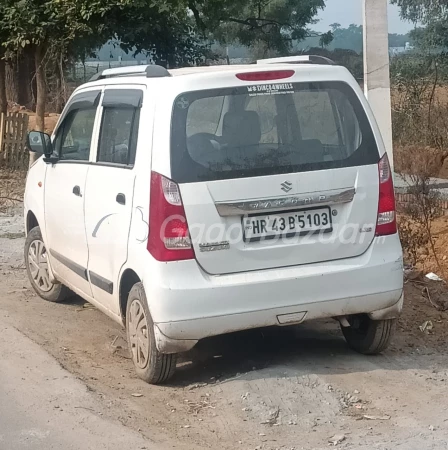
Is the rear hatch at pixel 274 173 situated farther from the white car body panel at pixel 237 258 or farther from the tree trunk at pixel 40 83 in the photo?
the tree trunk at pixel 40 83

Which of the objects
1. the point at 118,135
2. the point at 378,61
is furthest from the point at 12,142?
the point at 118,135

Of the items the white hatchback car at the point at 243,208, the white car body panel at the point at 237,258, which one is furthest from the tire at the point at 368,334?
the white car body panel at the point at 237,258

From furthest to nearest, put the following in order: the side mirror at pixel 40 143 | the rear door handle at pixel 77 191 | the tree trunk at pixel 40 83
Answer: the tree trunk at pixel 40 83
the side mirror at pixel 40 143
the rear door handle at pixel 77 191

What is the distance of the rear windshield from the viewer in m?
5.34

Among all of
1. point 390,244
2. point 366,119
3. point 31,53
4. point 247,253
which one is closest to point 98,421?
point 247,253

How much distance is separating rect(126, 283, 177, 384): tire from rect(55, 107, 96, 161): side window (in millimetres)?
1367

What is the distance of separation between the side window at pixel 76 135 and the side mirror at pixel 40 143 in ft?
0.25

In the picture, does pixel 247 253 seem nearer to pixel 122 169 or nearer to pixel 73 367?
pixel 122 169

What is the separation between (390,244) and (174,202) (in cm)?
144

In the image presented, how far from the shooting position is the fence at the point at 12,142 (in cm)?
1719

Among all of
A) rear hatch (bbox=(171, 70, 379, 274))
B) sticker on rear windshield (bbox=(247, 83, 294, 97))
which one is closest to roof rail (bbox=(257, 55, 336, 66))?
rear hatch (bbox=(171, 70, 379, 274))

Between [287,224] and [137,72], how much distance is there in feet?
4.88

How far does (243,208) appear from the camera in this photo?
5.29 meters

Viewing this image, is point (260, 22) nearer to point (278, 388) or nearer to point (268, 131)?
point (268, 131)
